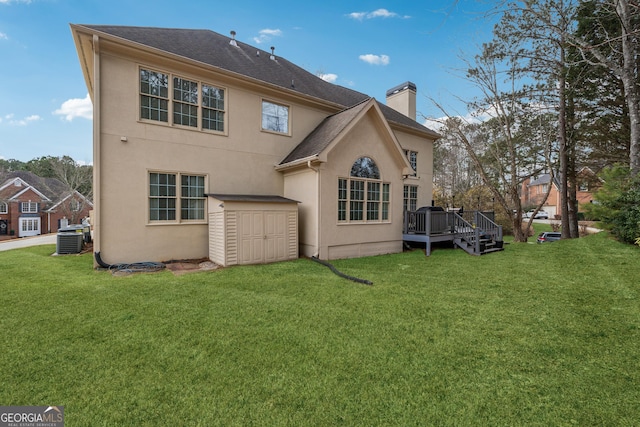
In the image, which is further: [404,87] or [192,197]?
[404,87]

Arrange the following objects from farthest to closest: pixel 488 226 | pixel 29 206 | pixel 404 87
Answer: pixel 29 206, pixel 404 87, pixel 488 226

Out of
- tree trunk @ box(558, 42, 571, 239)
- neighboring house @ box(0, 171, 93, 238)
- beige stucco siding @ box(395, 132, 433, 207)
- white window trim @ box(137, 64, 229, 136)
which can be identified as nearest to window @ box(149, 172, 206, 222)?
white window trim @ box(137, 64, 229, 136)

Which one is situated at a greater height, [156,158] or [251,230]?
[156,158]

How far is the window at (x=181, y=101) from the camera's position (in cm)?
845

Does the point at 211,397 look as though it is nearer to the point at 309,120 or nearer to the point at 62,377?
the point at 62,377

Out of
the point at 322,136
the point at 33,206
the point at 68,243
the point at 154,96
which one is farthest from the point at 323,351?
the point at 33,206

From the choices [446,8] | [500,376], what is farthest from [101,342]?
[446,8]

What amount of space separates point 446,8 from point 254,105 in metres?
6.82

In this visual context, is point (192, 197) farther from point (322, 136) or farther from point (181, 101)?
point (322, 136)

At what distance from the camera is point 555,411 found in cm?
242

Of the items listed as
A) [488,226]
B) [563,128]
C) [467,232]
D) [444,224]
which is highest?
[563,128]

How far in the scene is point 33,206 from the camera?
1405 inches

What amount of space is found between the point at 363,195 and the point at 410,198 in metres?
5.47

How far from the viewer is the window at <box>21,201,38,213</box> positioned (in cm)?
3469
